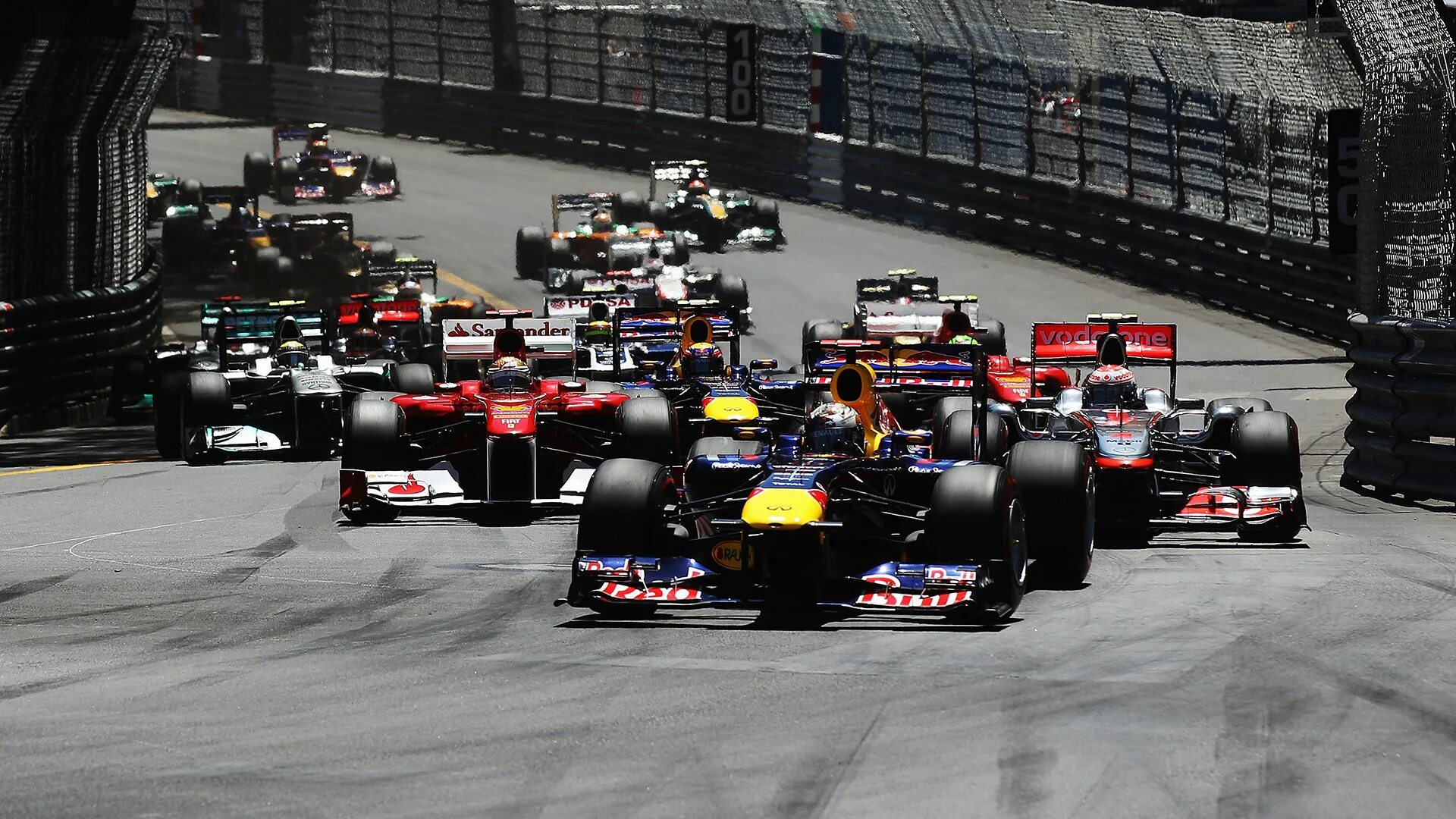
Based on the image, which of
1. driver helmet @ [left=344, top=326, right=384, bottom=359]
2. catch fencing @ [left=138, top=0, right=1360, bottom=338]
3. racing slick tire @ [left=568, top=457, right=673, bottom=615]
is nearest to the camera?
racing slick tire @ [left=568, top=457, right=673, bottom=615]

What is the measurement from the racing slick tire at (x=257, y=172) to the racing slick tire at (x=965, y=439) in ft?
109

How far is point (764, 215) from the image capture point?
39406 mm

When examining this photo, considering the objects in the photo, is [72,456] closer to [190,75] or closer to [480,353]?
[480,353]

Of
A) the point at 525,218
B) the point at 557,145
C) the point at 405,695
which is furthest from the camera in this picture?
the point at 557,145

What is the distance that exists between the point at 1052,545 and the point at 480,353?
30.6 feet

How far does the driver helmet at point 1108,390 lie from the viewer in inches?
612

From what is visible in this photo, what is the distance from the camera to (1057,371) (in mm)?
21297

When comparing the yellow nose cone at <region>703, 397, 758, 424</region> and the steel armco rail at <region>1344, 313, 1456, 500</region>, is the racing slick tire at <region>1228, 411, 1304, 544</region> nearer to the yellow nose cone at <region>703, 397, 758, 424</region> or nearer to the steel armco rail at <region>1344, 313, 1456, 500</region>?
the steel armco rail at <region>1344, 313, 1456, 500</region>

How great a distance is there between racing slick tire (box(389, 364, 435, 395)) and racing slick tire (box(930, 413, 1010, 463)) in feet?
21.5

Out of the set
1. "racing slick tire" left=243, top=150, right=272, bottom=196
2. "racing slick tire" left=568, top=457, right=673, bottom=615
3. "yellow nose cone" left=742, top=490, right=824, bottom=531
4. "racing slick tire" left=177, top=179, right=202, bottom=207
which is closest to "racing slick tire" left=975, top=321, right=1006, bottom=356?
"racing slick tire" left=568, top=457, right=673, bottom=615

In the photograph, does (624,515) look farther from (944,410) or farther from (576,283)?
(576,283)

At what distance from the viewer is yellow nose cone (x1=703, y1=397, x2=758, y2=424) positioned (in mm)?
17953

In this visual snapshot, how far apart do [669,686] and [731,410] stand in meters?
8.75

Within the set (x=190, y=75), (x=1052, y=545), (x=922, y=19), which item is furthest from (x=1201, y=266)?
(x=190, y=75)
